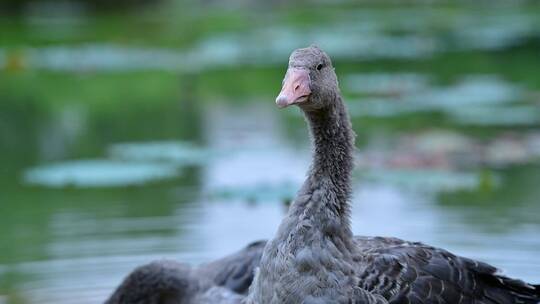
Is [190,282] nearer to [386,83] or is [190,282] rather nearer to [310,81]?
[310,81]

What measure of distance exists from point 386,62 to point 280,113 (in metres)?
4.05

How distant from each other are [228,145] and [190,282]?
4.57m

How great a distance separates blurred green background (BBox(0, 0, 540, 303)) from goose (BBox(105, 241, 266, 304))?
0.43 m

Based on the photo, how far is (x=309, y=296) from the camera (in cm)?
471

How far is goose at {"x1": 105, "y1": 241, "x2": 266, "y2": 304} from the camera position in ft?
20.4

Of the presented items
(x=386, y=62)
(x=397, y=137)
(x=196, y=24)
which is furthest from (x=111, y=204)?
(x=196, y=24)

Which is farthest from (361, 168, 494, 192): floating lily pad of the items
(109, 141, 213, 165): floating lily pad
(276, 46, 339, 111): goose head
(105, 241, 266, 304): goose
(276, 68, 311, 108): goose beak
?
(276, 68, 311, 108): goose beak

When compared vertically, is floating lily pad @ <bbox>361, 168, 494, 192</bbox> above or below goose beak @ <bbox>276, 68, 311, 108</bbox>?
below

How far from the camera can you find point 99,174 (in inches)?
378

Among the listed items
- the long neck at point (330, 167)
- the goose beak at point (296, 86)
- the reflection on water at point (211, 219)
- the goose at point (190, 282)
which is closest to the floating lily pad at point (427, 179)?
the reflection on water at point (211, 219)

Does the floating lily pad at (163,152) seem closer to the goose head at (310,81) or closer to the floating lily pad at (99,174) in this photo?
the floating lily pad at (99,174)

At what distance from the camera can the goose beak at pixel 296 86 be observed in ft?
15.0

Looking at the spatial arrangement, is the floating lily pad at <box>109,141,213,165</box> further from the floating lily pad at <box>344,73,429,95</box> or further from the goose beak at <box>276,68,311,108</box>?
the goose beak at <box>276,68,311,108</box>

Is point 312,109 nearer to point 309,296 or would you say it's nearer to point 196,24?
point 309,296
